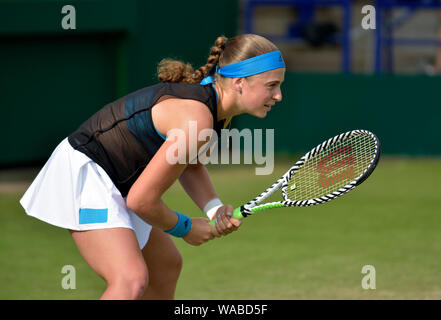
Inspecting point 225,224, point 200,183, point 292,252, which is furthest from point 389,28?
point 225,224

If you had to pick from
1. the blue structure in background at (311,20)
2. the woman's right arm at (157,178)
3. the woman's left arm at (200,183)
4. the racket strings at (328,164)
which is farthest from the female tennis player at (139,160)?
the blue structure in background at (311,20)

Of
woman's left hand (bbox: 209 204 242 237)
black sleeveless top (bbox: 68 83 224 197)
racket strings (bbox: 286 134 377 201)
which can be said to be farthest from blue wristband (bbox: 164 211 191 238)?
racket strings (bbox: 286 134 377 201)

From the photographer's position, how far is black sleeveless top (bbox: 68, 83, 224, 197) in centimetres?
321

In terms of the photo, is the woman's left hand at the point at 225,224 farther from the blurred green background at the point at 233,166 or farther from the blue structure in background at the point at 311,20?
the blue structure in background at the point at 311,20

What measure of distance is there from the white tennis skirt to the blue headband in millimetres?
684

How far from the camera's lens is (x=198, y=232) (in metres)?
3.37

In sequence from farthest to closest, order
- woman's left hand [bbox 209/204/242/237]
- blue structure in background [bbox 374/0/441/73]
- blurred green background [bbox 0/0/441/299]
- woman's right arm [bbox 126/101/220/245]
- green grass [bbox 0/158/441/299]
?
blue structure in background [bbox 374/0/441/73] < blurred green background [bbox 0/0/441/299] < green grass [bbox 0/158/441/299] < woman's left hand [bbox 209/204/242/237] < woman's right arm [bbox 126/101/220/245]

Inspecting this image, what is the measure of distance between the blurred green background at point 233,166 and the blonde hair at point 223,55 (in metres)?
1.77

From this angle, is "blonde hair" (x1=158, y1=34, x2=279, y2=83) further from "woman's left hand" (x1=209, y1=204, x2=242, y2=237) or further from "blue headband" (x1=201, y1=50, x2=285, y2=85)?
"woman's left hand" (x1=209, y1=204, x2=242, y2=237)

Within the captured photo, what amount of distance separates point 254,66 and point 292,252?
280 cm

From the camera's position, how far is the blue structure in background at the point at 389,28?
32.8ft

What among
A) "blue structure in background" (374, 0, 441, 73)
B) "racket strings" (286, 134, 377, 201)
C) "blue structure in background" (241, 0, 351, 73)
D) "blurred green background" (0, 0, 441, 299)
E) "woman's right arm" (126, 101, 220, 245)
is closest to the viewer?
"woman's right arm" (126, 101, 220, 245)

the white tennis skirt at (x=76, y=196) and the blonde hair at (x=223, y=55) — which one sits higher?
the blonde hair at (x=223, y=55)
